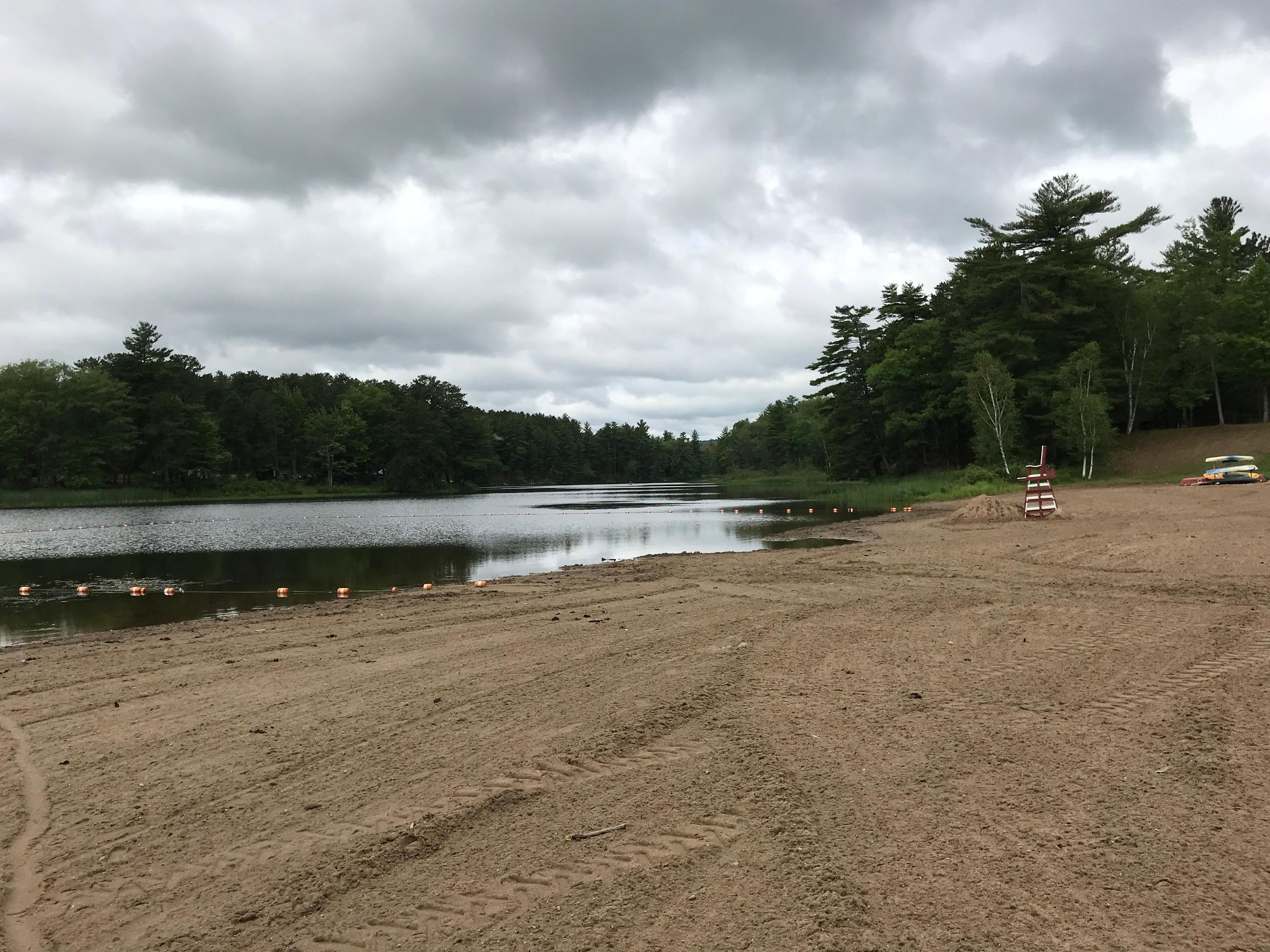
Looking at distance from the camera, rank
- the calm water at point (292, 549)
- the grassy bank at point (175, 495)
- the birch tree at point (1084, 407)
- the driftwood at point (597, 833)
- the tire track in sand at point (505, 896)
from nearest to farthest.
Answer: the tire track in sand at point (505, 896) → the driftwood at point (597, 833) → the calm water at point (292, 549) → the birch tree at point (1084, 407) → the grassy bank at point (175, 495)

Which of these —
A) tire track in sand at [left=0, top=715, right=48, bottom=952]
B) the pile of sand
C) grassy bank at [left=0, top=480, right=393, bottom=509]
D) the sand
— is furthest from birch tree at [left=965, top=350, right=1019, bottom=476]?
grassy bank at [left=0, top=480, right=393, bottom=509]

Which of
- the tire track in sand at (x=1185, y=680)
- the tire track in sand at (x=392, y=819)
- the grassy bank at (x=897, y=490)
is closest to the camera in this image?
the tire track in sand at (x=392, y=819)

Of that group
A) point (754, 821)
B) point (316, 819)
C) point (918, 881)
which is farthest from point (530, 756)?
point (918, 881)

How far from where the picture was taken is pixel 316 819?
397 cm

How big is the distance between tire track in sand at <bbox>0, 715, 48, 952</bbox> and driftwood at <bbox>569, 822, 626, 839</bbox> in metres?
2.29

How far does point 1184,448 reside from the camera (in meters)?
41.1

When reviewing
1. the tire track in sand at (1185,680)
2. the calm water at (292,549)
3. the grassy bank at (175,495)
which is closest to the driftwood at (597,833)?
the tire track in sand at (1185,680)

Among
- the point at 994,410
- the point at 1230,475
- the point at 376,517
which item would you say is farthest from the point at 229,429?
the point at 1230,475

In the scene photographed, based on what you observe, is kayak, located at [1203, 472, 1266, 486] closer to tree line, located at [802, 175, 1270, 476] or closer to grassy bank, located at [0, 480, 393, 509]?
tree line, located at [802, 175, 1270, 476]

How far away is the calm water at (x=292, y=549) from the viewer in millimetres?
14953

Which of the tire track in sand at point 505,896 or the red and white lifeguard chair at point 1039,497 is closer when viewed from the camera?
the tire track in sand at point 505,896

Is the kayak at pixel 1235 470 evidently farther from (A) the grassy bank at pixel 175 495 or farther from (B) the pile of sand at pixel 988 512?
(A) the grassy bank at pixel 175 495

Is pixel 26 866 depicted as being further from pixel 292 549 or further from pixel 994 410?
pixel 994 410

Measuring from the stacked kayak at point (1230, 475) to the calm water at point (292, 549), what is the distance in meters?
14.2
